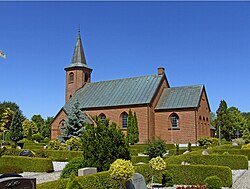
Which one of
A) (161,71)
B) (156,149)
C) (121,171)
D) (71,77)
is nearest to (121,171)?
(121,171)

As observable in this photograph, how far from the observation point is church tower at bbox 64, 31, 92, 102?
44.5m

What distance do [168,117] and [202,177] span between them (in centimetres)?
2294

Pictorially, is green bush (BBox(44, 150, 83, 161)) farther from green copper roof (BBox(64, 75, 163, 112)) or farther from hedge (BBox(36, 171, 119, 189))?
green copper roof (BBox(64, 75, 163, 112))

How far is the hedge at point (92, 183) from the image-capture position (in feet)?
28.0

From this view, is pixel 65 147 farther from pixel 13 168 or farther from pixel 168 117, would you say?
pixel 168 117

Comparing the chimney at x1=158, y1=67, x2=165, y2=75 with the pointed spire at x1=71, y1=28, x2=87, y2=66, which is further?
the pointed spire at x1=71, y1=28, x2=87, y2=66

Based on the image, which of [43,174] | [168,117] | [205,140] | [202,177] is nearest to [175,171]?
[202,177]

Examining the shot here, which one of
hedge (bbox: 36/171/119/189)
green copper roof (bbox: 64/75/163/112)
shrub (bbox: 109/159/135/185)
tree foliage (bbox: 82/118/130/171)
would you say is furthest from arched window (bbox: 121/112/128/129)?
shrub (bbox: 109/159/135/185)

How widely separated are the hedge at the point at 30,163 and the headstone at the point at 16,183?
9.45m

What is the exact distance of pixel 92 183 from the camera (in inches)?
386

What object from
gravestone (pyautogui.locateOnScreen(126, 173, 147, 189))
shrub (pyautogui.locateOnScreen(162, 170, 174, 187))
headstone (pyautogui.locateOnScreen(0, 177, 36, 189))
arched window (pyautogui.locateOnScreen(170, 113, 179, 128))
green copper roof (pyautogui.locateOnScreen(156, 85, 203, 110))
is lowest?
shrub (pyautogui.locateOnScreen(162, 170, 174, 187))

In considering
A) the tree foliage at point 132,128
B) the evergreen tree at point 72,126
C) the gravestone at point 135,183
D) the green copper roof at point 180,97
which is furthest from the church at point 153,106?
the gravestone at point 135,183

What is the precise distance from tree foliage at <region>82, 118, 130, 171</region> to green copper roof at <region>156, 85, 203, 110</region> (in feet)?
76.2

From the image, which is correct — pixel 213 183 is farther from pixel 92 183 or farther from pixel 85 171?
pixel 85 171
